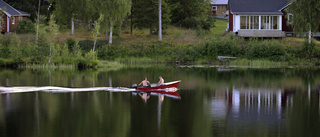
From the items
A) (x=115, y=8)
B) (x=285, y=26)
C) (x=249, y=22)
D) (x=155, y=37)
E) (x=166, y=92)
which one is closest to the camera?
(x=166, y=92)

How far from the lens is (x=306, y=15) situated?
65.5 m

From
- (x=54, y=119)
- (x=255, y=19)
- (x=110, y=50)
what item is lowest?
(x=54, y=119)

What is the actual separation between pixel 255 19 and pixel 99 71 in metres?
26.6

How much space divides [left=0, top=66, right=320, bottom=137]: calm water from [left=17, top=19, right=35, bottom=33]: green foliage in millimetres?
32184

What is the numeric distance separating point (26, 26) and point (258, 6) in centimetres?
3664

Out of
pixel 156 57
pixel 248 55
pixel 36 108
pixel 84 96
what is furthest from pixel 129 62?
pixel 36 108

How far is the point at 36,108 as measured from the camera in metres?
32.3

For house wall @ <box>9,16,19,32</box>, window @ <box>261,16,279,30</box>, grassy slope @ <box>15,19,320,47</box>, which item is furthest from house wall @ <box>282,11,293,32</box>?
house wall @ <box>9,16,19,32</box>

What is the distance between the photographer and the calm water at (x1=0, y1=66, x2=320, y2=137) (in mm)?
26031

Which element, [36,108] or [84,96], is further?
[84,96]

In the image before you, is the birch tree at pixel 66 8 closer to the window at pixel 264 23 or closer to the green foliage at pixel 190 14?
the green foliage at pixel 190 14

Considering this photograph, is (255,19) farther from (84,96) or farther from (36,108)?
(36,108)

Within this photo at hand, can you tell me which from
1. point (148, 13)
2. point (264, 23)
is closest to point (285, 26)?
point (264, 23)

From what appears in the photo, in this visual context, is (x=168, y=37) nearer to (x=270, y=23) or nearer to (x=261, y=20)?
(x=261, y=20)
